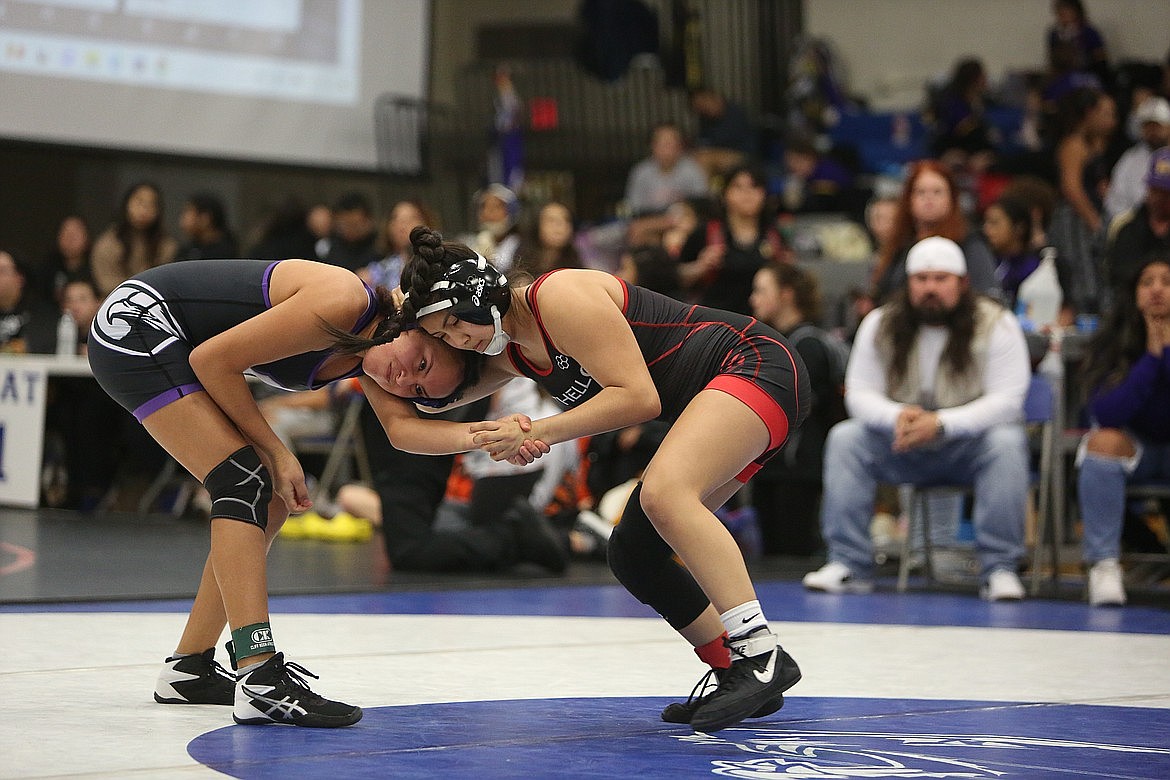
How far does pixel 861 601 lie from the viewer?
17.6ft

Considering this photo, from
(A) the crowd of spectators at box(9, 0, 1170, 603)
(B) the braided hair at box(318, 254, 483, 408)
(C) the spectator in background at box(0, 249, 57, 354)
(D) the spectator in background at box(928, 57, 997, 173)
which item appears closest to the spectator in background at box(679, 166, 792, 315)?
(A) the crowd of spectators at box(9, 0, 1170, 603)

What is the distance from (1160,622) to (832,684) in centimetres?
183

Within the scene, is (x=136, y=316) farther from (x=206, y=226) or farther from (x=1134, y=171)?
(x=1134, y=171)

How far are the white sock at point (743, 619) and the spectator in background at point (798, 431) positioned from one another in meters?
3.50

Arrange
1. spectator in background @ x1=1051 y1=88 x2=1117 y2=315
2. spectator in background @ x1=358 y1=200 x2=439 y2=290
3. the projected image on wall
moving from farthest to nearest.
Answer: the projected image on wall < spectator in background @ x1=1051 y1=88 x2=1117 y2=315 < spectator in background @ x1=358 y1=200 x2=439 y2=290

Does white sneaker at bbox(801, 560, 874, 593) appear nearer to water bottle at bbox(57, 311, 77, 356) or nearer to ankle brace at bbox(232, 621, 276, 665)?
ankle brace at bbox(232, 621, 276, 665)

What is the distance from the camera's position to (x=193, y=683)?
10.3 ft

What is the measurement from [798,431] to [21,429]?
4.10 m

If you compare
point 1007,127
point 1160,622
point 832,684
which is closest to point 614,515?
point 1160,622

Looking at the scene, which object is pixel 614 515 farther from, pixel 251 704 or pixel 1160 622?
pixel 251 704

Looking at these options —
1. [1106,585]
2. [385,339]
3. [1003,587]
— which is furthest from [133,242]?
[385,339]

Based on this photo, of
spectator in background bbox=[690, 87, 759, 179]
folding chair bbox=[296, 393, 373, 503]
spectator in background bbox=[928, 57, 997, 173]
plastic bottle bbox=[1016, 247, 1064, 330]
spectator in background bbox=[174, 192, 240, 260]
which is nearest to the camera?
plastic bottle bbox=[1016, 247, 1064, 330]

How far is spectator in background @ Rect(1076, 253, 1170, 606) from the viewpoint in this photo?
5250 mm

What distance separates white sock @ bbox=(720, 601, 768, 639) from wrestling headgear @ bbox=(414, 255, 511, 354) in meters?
0.72
